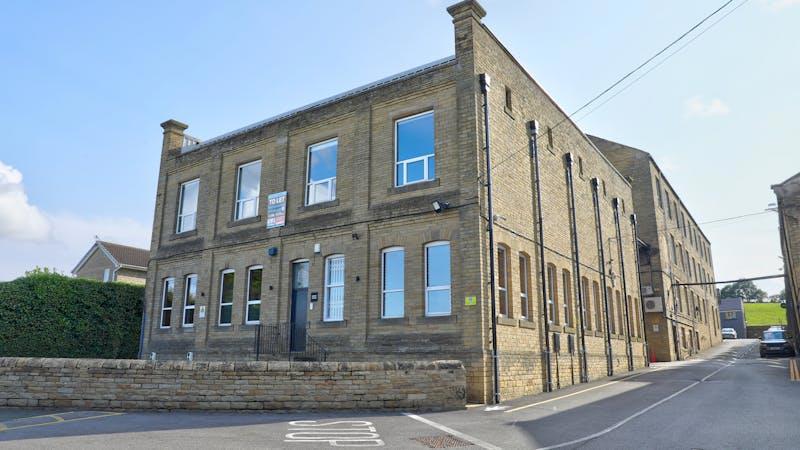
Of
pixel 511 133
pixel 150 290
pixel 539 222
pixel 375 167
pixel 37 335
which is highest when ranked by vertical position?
pixel 511 133

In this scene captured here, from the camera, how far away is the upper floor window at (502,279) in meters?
13.7

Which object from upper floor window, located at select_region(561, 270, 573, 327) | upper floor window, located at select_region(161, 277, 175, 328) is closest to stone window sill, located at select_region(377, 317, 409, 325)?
upper floor window, located at select_region(561, 270, 573, 327)

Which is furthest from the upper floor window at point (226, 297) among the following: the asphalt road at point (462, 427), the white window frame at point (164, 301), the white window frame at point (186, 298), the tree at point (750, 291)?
the tree at point (750, 291)

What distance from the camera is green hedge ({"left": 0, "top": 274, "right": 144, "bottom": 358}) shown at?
18.2 m

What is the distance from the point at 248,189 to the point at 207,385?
32.4 feet

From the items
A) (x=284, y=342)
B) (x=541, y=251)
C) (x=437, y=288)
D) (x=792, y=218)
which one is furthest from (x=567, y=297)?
(x=792, y=218)

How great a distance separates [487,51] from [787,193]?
23.2 m

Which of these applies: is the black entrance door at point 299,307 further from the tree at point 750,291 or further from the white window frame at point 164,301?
the tree at point 750,291

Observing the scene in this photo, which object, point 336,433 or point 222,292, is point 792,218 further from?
point 336,433

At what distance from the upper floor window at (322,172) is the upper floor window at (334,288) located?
202 cm

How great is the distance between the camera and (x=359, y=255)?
14.7 m

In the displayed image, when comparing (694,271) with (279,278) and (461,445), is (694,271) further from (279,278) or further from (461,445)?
(461,445)

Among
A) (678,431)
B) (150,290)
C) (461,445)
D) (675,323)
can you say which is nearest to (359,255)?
(461,445)

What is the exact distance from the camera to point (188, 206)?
21031 millimetres
